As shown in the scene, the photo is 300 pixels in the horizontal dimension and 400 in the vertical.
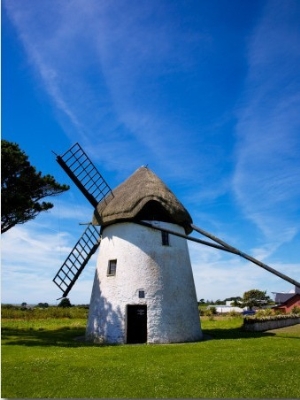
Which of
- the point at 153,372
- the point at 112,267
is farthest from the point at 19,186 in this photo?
the point at 153,372

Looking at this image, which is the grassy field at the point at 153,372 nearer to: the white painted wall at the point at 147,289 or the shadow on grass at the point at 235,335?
the white painted wall at the point at 147,289

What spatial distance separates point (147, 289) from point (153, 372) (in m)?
7.67

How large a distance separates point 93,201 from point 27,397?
1406 cm

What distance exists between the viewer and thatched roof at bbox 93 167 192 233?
61.1 feet

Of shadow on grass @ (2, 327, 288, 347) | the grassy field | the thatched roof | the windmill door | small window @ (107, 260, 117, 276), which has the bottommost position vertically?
the grassy field

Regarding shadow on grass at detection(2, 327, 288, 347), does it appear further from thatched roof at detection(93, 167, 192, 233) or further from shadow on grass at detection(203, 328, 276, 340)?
thatched roof at detection(93, 167, 192, 233)

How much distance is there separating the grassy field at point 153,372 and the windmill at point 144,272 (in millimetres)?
2994

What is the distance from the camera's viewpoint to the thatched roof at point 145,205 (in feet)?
61.1

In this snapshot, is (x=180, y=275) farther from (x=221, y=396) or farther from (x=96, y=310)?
(x=221, y=396)

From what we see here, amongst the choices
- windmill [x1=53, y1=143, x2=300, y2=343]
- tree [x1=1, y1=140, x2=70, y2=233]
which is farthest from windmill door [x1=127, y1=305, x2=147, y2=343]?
tree [x1=1, y1=140, x2=70, y2=233]

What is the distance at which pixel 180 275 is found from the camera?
19.0 meters

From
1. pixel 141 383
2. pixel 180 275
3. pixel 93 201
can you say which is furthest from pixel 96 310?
pixel 141 383

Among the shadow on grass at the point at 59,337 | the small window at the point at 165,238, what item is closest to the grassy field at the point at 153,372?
the shadow on grass at the point at 59,337

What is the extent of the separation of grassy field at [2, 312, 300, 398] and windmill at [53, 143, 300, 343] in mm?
2994
